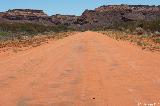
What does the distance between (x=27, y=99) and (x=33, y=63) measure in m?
6.69

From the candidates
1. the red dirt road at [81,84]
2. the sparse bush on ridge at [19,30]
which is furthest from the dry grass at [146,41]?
the sparse bush on ridge at [19,30]

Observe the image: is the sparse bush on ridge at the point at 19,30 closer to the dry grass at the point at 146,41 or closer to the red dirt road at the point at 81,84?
the dry grass at the point at 146,41

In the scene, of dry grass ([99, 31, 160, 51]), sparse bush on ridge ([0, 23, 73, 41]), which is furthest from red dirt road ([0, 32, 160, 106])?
sparse bush on ridge ([0, 23, 73, 41])

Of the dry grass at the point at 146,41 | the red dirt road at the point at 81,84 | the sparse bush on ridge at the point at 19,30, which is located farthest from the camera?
the sparse bush on ridge at the point at 19,30

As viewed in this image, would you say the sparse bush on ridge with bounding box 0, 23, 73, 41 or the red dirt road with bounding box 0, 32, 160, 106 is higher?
the red dirt road with bounding box 0, 32, 160, 106

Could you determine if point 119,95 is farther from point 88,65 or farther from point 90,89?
point 88,65

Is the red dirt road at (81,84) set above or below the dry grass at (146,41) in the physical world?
above

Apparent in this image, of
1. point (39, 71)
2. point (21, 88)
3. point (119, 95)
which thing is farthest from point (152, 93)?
point (39, 71)

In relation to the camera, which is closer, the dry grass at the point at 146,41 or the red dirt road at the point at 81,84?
the red dirt road at the point at 81,84

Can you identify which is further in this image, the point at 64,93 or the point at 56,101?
the point at 64,93

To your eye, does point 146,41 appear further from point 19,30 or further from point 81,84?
point 19,30

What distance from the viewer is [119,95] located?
8562 mm

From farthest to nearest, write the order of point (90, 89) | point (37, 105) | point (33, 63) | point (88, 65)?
1. point (33, 63)
2. point (88, 65)
3. point (90, 89)
4. point (37, 105)

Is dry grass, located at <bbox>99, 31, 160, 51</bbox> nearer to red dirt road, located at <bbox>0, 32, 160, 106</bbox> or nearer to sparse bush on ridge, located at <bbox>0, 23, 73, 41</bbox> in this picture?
red dirt road, located at <bbox>0, 32, 160, 106</bbox>
